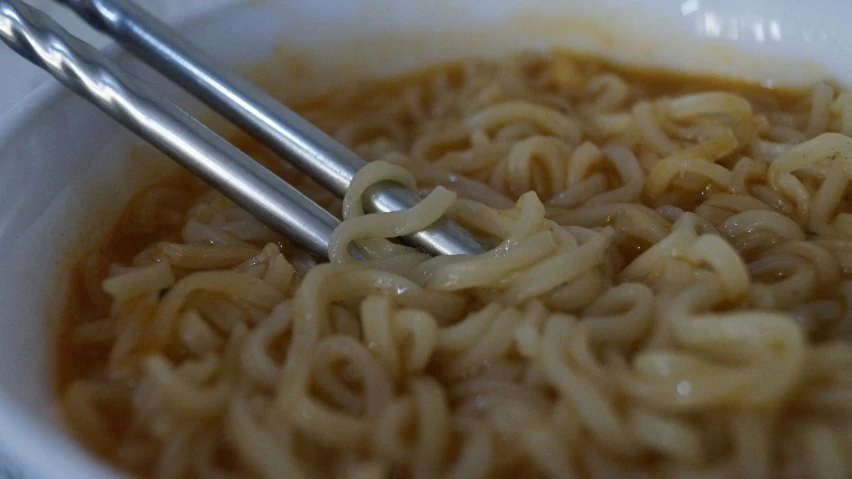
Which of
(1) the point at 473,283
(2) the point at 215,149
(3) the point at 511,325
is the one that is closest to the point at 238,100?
(2) the point at 215,149

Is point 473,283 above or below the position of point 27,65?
above

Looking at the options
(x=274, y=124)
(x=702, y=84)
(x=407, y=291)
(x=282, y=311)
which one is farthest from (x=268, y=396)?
(x=702, y=84)

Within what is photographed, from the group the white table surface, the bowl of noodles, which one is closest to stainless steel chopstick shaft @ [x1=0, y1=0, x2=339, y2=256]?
the bowl of noodles

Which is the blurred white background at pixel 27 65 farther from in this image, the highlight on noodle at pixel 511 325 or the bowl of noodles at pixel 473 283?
the highlight on noodle at pixel 511 325

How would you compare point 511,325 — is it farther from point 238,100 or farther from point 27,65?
point 27,65

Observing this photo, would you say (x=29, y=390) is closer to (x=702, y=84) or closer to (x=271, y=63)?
(x=271, y=63)

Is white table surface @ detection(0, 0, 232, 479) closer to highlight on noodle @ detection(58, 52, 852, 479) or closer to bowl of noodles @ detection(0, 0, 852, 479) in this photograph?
bowl of noodles @ detection(0, 0, 852, 479)
